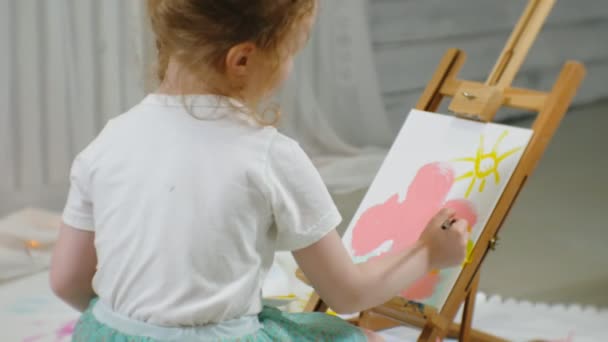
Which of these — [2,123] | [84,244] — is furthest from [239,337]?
[2,123]

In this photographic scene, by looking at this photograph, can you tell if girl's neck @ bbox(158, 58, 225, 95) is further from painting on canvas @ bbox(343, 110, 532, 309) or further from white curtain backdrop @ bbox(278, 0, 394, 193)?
white curtain backdrop @ bbox(278, 0, 394, 193)

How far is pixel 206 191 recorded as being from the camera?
118 cm

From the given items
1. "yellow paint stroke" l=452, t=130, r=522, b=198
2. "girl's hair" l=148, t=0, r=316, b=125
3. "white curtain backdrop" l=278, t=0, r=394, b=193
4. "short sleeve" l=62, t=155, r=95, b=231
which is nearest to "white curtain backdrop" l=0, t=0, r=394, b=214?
"white curtain backdrop" l=278, t=0, r=394, b=193

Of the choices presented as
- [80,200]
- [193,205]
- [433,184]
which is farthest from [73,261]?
[433,184]

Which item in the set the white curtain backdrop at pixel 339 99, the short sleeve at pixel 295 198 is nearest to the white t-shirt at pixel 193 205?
the short sleeve at pixel 295 198

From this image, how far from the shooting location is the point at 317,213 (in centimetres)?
123

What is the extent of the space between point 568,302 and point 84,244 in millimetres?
1390

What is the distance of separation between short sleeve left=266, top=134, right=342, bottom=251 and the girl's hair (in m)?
0.13

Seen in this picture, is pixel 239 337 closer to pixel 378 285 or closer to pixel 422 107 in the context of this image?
pixel 378 285

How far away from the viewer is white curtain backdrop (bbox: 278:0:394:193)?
3.48m

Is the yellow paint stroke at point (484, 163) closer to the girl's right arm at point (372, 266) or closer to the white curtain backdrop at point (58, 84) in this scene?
the girl's right arm at point (372, 266)

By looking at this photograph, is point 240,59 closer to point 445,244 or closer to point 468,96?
point 445,244

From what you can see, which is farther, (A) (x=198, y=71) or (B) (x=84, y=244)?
(B) (x=84, y=244)

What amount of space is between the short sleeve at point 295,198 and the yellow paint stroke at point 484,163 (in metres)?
0.49
